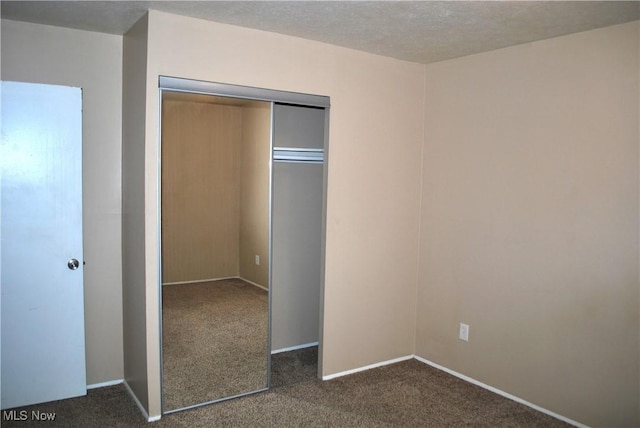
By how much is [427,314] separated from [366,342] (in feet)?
1.86

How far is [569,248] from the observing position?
118 inches

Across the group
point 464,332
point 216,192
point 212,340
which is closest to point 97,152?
point 216,192

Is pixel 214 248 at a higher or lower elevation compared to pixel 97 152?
lower

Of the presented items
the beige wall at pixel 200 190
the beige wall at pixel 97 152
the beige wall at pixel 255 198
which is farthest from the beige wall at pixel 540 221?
the beige wall at pixel 97 152

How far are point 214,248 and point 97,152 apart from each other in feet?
3.37

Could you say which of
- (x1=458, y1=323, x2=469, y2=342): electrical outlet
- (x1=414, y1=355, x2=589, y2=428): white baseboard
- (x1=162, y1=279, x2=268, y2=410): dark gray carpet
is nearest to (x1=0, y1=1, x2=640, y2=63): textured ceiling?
(x1=162, y1=279, x2=268, y2=410): dark gray carpet

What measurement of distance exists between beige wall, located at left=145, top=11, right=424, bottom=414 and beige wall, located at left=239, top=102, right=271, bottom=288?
12.9 inches

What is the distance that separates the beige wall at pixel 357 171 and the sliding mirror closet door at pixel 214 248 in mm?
199

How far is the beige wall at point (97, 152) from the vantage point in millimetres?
3098

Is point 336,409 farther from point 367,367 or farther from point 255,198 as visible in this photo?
point 255,198

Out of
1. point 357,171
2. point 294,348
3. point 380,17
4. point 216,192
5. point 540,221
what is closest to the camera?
point 380,17

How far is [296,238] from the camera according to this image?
3.96 meters

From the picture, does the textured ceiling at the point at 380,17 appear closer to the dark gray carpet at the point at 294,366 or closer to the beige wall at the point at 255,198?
the beige wall at the point at 255,198

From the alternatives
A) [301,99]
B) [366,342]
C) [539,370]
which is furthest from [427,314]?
[301,99]
